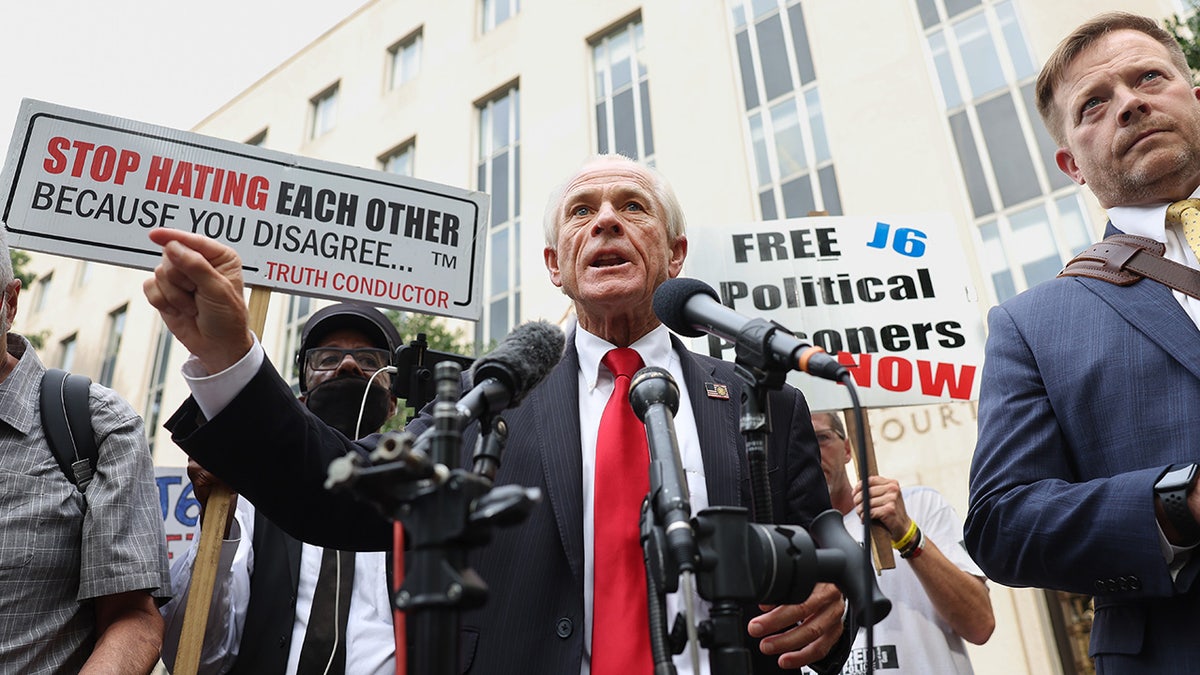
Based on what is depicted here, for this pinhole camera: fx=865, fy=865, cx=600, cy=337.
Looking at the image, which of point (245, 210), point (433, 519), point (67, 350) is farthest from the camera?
point (67, 350)

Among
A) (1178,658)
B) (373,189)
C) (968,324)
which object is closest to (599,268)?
(373,189)

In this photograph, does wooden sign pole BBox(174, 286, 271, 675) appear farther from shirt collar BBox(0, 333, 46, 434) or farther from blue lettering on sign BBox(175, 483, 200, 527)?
blue lettering on sign BBox(175, 483, 200, 527)

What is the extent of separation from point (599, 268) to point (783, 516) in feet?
2.83

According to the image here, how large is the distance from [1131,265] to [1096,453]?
0.51m

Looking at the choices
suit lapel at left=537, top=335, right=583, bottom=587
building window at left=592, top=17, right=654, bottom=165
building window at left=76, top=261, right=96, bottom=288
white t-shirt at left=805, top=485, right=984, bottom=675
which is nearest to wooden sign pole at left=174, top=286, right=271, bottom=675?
suit lapel at left=537, top=335, right=583, bottom=587

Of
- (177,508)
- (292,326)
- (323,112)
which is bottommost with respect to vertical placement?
(177,508)

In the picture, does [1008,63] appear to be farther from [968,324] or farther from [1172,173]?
[1172,173]

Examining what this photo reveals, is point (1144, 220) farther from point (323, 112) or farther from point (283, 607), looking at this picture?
point (323, 112)

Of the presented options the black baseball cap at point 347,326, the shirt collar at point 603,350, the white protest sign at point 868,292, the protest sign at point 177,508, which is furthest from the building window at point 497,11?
the shirt collar at point 603,350

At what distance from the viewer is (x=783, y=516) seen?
7.39ft

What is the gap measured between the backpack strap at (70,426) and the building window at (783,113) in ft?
38.5

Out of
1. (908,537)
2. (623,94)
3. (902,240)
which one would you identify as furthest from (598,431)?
(623,94)

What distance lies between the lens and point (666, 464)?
149 centimetres

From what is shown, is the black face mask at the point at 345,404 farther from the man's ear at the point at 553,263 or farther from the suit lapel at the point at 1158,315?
the suit lapel at the point at 1158,315
